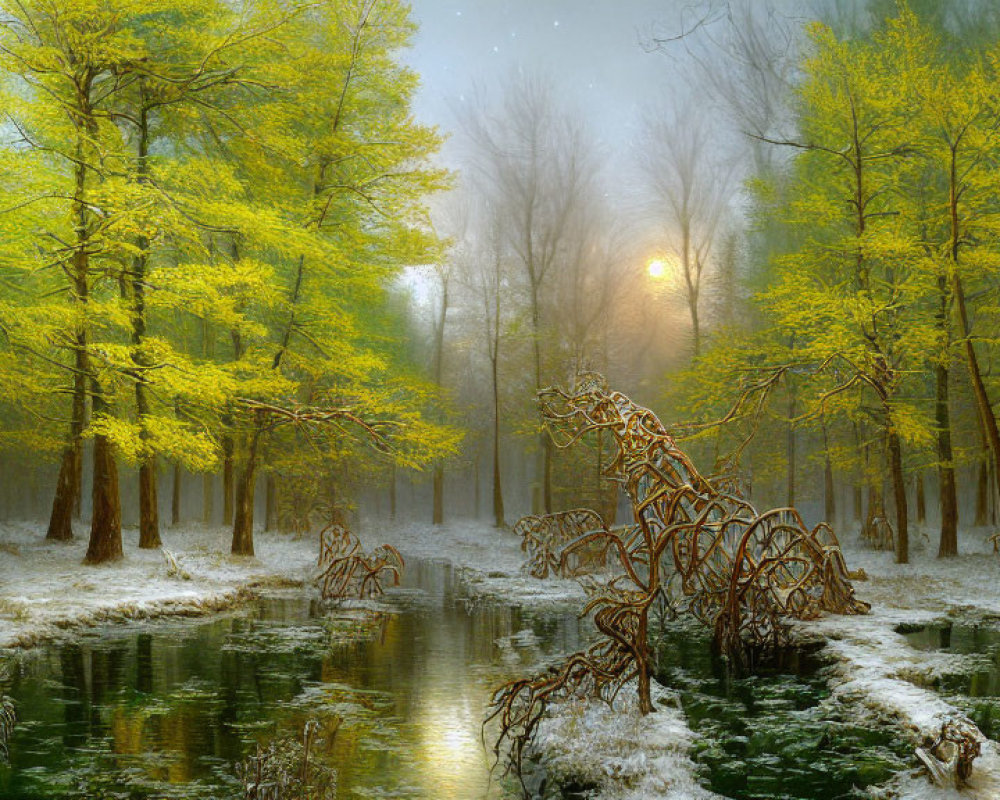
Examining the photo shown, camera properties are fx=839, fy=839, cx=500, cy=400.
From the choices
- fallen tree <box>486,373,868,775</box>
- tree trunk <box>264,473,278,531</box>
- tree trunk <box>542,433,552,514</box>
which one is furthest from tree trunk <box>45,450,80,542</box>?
fallen tree <box>486,373,868,775</box>

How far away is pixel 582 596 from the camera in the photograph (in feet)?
55.3

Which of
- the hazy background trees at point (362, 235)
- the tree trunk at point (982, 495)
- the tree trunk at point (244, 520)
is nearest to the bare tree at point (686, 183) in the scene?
the hazy background trees at point (362, 235)

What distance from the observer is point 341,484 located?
29656 mm

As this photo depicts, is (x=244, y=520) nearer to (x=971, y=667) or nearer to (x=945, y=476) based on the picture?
(x=971, y=667)

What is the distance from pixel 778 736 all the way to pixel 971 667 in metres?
3.85

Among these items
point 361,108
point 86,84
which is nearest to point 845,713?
point 86,84

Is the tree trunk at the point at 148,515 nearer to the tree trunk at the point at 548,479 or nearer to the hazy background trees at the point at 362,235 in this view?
the hazy background trees at the point at 362,235

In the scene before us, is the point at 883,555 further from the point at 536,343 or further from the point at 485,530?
the point at 485,530

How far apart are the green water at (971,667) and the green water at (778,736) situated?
1159 millimetres

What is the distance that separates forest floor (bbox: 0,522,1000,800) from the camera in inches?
265

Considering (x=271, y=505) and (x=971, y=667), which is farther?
(x=271, y=505)

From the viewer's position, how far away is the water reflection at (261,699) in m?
6.38

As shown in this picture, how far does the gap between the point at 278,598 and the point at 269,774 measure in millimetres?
10329

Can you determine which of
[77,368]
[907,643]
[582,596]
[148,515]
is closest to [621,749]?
[907,643]
